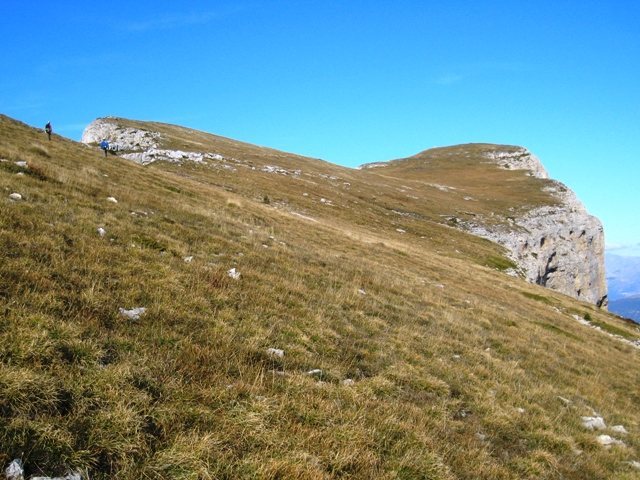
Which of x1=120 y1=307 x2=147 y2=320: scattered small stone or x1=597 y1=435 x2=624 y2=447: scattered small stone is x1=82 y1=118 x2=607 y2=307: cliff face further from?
x1=597 y1=435 x2=624 y2=447: scattered small stone

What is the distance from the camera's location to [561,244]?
278 ft

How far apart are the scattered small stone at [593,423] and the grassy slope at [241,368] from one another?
0.26 metres

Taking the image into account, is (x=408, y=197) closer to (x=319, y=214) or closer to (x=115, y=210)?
(x=319, y=214)

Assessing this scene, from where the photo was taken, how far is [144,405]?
5102mm

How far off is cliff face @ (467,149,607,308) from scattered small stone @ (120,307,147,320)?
6903cm

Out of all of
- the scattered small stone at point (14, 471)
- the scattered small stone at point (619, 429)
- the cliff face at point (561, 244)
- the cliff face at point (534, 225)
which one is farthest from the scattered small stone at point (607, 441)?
the cliff face at point (561, 244)

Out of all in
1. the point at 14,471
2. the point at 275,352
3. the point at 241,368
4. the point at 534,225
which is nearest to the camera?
the point at 14,471

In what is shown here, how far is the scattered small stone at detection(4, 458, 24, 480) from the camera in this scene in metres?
3.76

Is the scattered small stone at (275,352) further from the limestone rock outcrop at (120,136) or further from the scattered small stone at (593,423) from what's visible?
the limestone rock outcrop at (120,136)

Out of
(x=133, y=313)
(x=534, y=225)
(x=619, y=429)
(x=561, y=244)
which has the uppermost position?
(x=534, y=225)

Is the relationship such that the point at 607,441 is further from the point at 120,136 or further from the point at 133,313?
the point at 120,136

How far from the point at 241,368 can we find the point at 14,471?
3.34 meters

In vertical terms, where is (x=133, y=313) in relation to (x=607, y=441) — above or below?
above

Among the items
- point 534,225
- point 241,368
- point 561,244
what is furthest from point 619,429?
point 561,244
